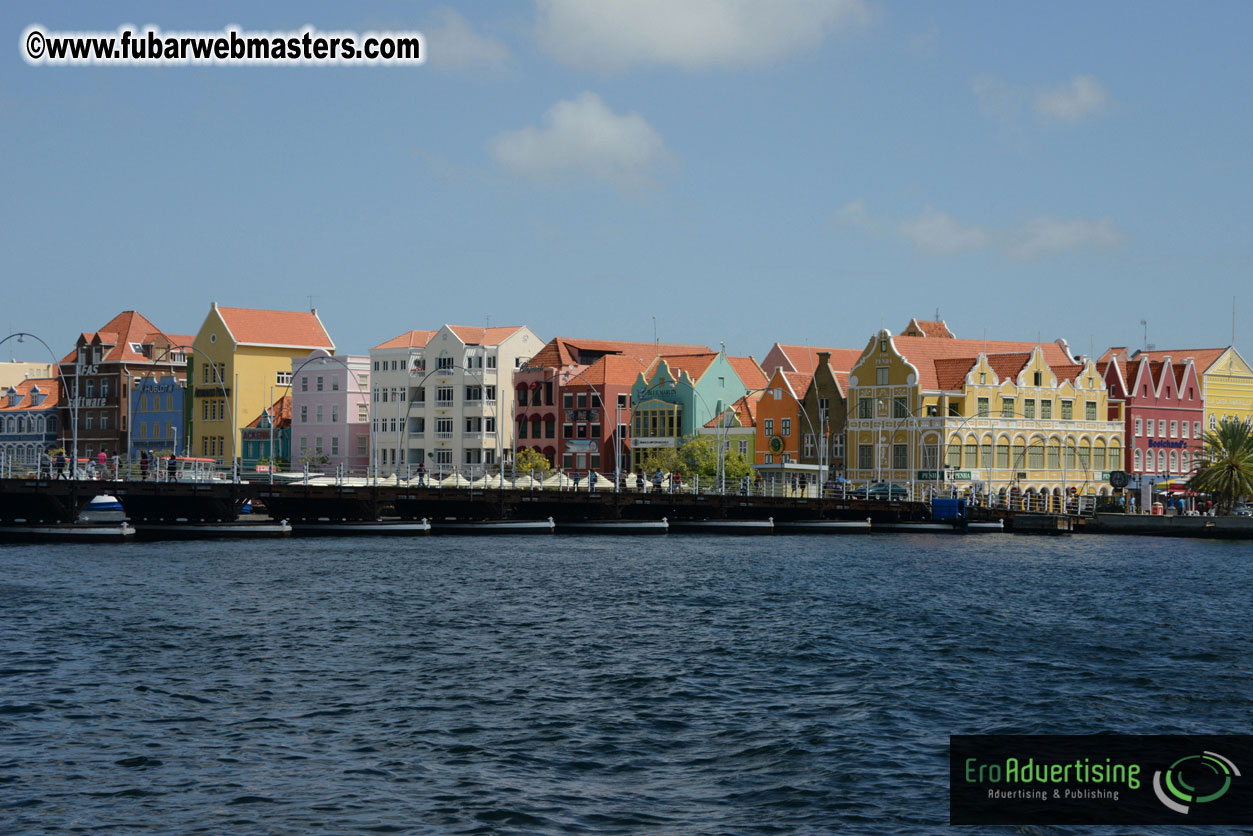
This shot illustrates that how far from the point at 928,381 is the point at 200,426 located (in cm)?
9192

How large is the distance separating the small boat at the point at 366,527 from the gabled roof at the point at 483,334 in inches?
2255

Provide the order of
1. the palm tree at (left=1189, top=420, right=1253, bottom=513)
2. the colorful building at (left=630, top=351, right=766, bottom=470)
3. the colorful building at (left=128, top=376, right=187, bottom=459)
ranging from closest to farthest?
the palm tree at (left=1189, top=420, right=1253, bottom=513) → the colorful building at (left=630, top=351, right=766, bottom=470) → the colorful building at (left=128, top=376, right=187, bottom=459)

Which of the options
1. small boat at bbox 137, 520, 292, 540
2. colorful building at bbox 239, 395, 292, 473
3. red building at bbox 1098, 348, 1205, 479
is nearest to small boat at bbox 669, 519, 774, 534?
small boat at bbox 137, 520, 292, 540

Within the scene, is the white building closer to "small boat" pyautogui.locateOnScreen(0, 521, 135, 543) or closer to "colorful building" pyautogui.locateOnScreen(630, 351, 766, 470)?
"colorful building" pyautogui.locateOnScreen(630, 351, 766, 470)

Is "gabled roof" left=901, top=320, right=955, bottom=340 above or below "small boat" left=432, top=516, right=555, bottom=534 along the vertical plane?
above

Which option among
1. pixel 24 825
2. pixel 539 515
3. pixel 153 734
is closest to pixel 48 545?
pixel 539 515

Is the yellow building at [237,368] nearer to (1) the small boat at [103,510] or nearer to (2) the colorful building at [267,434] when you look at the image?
(2) the colorful building at [267,434]

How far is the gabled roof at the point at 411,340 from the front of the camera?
17225 centimetres

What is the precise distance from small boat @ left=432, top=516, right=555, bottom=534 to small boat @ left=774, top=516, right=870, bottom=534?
20388 millimetres

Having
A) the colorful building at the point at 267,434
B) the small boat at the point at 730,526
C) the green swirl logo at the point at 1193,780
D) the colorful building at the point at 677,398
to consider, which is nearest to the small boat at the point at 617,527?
the small boat at the point at 730,526

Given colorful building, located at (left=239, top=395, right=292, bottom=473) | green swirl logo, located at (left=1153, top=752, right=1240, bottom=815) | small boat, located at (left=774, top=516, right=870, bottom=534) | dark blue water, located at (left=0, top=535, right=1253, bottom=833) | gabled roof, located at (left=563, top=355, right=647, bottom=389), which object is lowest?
green swirl logo, located at (left=1153, top=752, right=1240, bottom=815)

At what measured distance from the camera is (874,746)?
30.4m

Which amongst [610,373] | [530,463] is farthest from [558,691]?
[610,373]

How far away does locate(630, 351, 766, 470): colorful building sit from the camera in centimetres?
15475
